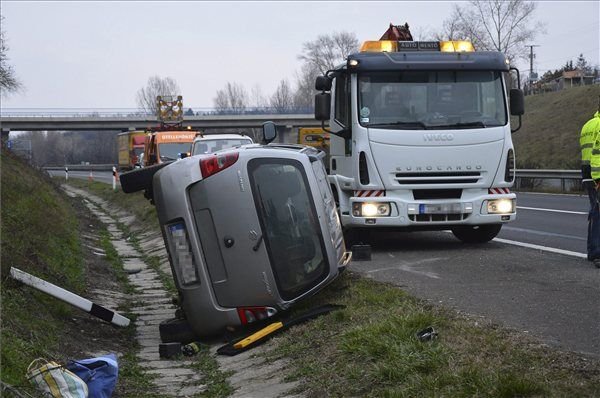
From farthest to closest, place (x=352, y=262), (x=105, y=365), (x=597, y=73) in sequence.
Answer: (x=597, y=73) → (x=352, y=262) → (x=105, y=365)

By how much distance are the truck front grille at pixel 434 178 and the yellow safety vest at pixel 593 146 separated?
6.75ft

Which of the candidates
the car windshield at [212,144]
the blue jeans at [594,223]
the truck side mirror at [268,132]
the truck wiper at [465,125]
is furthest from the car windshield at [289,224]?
the car windshield at [212,144]

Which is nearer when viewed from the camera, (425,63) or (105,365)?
(105,365)

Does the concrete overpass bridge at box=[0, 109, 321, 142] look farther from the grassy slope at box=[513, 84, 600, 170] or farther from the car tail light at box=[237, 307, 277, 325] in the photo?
the car tail light at box=[237, 307, 277, 325]

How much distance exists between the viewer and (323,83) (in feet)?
46.7

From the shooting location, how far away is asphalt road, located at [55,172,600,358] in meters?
8.20

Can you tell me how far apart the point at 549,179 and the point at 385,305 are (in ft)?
84.2

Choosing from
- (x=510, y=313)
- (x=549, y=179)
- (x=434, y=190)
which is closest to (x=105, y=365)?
(x=510, y=313)

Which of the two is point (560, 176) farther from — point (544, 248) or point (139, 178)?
point (139, 178)

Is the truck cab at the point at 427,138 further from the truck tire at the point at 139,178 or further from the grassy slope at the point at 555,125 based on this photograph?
the grassy slope at the point at 555,125

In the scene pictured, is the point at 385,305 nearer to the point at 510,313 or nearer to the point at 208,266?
the point at 510,313

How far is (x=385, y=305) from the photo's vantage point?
926 centimetres

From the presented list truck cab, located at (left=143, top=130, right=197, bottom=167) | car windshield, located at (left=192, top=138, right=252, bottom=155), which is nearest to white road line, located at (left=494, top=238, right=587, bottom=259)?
car windshield, located at (left=192, top=138, right=252, bottom=155)

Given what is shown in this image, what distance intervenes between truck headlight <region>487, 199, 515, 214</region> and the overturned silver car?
431cm
